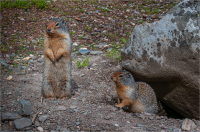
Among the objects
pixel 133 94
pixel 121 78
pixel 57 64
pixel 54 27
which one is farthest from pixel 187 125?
pixel 54 27

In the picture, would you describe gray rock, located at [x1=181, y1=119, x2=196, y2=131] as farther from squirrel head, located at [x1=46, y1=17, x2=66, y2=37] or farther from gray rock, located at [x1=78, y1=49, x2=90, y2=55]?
gray rock, located at [x1=78, y1=49, x2=90, y2=55]

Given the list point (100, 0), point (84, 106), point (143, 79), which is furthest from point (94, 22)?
point (84, 106)

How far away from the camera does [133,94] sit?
15.9 ft

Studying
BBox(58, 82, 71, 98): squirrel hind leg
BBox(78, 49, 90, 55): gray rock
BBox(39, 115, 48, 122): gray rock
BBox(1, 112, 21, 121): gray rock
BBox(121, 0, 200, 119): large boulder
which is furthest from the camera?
BBox(78, 49, 90, 55): gray rock

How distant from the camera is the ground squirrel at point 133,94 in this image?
471 centimetres

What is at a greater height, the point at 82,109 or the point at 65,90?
the point at 65,90

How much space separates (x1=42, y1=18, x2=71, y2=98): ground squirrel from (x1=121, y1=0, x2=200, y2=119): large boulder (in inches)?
55.0

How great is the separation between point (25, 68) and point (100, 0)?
5.61 m

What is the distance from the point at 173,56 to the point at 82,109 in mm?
2036

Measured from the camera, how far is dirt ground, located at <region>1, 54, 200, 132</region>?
3953 mm

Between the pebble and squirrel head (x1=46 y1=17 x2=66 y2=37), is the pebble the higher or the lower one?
the lower one

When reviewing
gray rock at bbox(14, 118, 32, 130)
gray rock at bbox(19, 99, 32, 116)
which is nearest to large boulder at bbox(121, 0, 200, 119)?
gray rock at bbox(19, 99, 32, 116)

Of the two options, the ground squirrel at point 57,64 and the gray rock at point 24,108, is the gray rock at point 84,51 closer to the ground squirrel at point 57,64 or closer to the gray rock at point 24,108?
the ground squirrel at point 57,64

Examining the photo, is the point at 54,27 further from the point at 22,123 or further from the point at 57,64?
the point at 22,123
